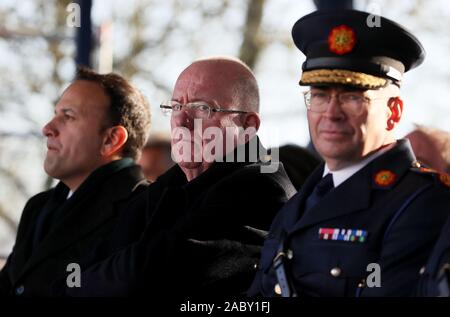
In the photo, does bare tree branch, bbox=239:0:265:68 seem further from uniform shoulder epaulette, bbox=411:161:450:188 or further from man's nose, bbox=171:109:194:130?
uniform shoulder epaulette, bbox=411:161:450:188

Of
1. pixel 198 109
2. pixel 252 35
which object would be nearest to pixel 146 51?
pixel 252 35

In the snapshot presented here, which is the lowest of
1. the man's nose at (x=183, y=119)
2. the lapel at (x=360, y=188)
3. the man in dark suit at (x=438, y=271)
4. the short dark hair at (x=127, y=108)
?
the man in dark suit at (x=438, y=271)

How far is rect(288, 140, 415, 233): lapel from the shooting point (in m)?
3.36

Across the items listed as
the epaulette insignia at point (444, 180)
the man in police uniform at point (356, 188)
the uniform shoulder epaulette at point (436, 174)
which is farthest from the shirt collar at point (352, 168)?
the epaulette insignia at point (444, 180)

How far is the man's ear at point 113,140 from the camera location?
5.28 metres

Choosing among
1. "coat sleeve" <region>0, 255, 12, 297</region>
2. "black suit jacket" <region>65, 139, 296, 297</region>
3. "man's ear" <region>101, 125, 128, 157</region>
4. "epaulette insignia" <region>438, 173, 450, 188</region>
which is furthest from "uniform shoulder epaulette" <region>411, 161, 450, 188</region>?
"coat sleeve" <region>0, 255, 12, 297</region>

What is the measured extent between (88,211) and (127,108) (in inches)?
21.8

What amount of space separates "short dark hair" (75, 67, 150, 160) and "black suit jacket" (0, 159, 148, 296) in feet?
0.39

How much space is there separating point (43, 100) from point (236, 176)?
25.1ft

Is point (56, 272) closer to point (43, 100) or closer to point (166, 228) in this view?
point (166, 228)

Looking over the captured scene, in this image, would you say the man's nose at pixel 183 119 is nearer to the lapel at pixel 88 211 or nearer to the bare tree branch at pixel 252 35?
the lapel at pixel 88 211

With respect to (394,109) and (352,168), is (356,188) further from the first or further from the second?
(394,109)

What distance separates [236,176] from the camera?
4.20m
